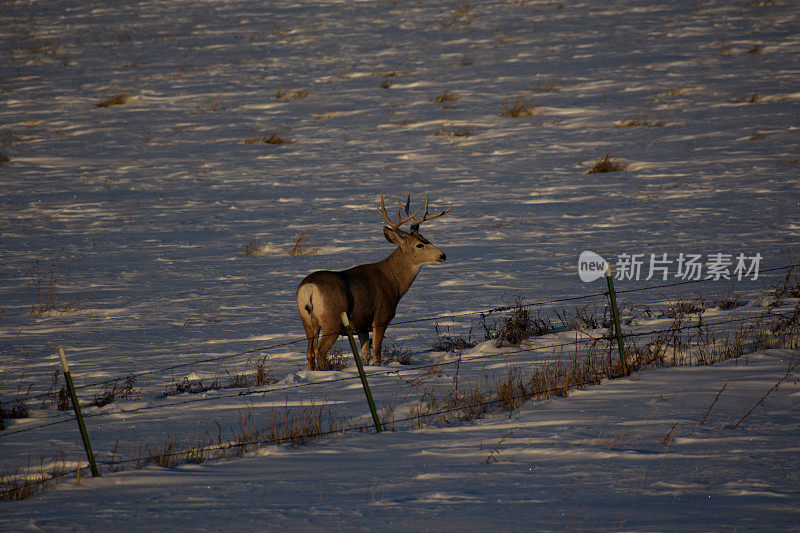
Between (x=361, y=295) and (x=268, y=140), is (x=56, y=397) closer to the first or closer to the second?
(x=361, y=295)

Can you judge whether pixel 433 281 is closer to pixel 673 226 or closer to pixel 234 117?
pixel 673 226

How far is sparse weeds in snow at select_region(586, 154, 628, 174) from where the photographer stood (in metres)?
19.2

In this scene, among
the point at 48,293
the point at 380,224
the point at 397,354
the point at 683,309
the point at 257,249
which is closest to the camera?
the point at 397,354

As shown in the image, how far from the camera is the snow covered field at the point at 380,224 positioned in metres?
5.68

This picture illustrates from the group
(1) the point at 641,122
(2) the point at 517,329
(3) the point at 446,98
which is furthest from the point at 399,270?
(3) the point at 446,98

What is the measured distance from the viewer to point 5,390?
9.07m

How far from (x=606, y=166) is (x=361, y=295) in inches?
446

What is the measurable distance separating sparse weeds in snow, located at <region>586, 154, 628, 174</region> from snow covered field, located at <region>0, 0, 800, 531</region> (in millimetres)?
263

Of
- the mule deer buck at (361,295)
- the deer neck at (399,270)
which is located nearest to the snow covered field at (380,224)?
the mule deer buck at (361,295)

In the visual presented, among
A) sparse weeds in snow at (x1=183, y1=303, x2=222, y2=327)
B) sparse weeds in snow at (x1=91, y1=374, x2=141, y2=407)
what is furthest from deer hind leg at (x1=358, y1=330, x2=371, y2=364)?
sparse weeds in snow at (x1=183, y1=303, x2=222, y2=327)

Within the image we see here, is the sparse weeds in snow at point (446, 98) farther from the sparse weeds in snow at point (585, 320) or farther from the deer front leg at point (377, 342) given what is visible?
the deer front leg at point (377, 342)

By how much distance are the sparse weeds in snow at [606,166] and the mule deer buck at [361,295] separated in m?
9.67

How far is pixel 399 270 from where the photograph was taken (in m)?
10.4

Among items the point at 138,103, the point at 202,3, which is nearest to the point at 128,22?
the point at 202,3
